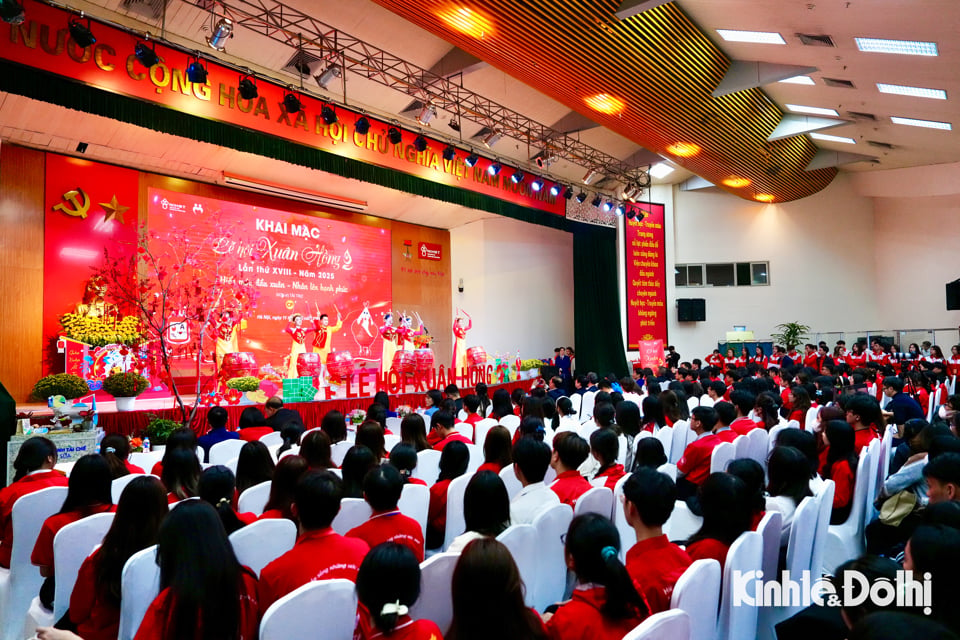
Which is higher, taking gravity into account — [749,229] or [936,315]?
[749,229]

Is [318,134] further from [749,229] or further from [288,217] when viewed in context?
[749,229]

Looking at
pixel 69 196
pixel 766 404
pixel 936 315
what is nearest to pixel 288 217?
pixel 69 196

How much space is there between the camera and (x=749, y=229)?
50.6ft

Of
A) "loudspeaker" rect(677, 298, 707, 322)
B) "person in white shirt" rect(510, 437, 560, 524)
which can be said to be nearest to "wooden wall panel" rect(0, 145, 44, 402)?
"person in white shirt" rect(510, 437, 560, 524)

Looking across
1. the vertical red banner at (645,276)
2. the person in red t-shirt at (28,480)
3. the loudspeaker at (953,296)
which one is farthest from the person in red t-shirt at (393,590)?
the loudspeaker at (953,296)

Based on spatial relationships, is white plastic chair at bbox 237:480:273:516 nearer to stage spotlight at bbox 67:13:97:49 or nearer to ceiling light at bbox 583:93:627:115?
stage spotlight at bbox 67:13:97:49

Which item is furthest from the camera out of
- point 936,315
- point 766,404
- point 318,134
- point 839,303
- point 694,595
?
point 839,303

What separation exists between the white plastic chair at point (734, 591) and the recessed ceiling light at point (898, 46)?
6.04m

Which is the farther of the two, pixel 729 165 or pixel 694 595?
pixel 729 165

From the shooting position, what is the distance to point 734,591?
74.5 inches

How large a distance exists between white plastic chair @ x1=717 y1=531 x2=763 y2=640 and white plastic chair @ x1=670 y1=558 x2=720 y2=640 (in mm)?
129

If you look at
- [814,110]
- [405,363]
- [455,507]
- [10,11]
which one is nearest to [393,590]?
[455,507]

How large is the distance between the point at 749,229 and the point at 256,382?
1240 cm

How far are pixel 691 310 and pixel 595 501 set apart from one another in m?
13.4
